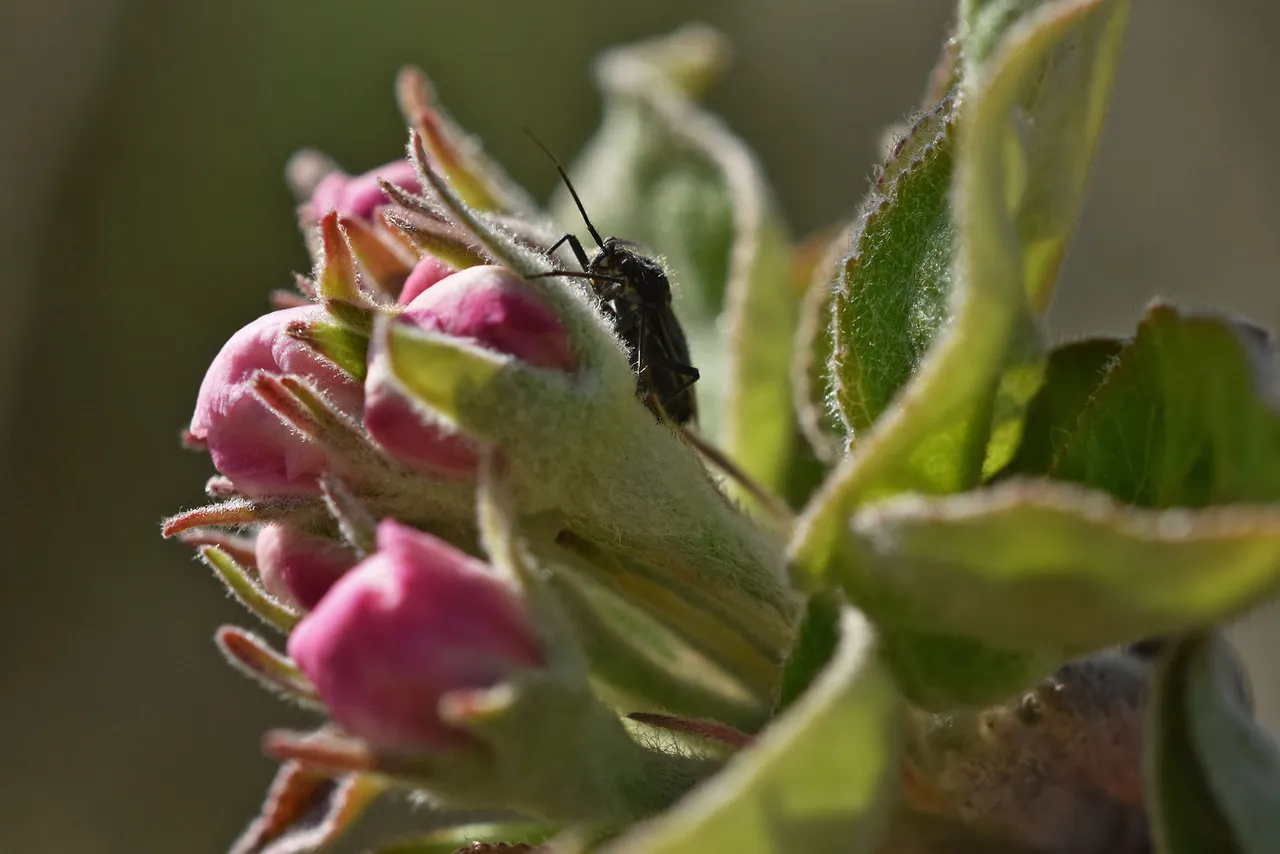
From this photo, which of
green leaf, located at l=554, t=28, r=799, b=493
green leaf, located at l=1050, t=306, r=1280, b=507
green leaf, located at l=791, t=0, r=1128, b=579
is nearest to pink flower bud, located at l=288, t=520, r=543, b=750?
green leaf, located at l=791, t=0, r=1128, b=579

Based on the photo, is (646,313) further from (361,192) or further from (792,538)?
(792,538)

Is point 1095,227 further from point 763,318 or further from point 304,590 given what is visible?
point 304,590

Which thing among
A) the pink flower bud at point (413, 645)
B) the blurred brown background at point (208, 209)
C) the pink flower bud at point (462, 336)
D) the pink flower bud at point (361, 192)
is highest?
the pink flower bud at point (361, 192)

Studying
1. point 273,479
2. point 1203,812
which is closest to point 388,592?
point 273,479

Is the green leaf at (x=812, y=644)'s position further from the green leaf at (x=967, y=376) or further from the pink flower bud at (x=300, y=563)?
the pink flower bud at (x=300, y=563)

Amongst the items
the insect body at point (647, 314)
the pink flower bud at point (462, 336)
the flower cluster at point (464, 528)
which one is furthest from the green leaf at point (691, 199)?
the pink flower bud at point (462, 336)

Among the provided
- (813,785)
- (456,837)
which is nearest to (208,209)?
(456,837)
